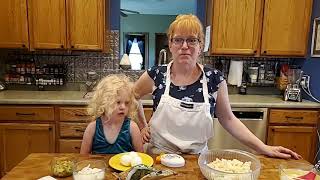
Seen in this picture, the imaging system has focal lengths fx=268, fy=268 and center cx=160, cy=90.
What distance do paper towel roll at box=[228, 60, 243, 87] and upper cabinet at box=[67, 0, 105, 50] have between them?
1350 millimetres

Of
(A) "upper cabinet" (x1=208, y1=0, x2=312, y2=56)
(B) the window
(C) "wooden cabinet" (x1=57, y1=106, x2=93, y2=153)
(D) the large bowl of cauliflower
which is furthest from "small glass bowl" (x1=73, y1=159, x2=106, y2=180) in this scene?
(B) the window

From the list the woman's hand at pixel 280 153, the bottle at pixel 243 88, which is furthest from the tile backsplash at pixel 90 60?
the woman's hand at pixel 280 153

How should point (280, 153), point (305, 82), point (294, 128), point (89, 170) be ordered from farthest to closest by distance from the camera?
point (305, 82), point (294, 128), point (280, 153), point (89, 170)

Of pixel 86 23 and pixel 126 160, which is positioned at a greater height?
pixel 86 23

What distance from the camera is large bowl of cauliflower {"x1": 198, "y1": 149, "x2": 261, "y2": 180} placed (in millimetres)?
847

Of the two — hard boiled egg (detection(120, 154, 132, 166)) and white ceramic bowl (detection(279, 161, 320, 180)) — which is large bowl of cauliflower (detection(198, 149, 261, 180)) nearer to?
white ceramic bowl (detection(279, 161, 320, 180))

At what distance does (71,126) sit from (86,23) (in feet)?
3.19

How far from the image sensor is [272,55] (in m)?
2.67

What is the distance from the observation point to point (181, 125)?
1.30 metres

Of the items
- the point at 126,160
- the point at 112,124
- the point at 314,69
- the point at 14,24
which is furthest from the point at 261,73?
the point at 14,24

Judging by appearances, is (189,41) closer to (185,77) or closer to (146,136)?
(185,77)

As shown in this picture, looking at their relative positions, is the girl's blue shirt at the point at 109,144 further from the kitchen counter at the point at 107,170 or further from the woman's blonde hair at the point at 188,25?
the woman's blonde hair at the point at 188,25

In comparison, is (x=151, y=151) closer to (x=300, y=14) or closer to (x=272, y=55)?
(x=272, y=55)

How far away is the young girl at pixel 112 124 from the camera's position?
4.30 ft
